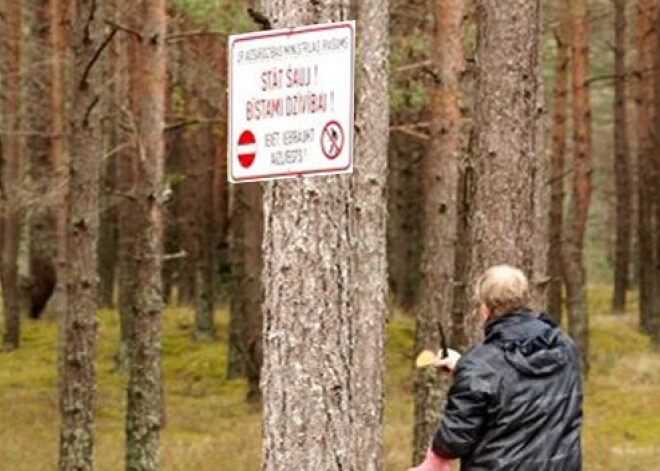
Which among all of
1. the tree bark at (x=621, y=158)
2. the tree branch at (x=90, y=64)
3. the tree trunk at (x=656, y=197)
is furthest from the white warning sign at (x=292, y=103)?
the tree bark at (x=621, y=158)

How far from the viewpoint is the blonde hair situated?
6.99 m

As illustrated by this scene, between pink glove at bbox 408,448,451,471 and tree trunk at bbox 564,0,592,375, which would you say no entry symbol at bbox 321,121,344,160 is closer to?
pink glove at bbox 408,448,451,471

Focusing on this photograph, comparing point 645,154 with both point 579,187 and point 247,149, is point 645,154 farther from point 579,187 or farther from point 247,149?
point 247,149

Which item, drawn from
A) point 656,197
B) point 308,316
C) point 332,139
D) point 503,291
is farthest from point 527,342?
point 656,197

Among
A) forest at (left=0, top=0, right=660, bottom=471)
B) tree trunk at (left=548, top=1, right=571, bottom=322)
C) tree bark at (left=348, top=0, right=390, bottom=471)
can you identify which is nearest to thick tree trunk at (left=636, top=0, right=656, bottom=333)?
forest at (left=0, top=0, right=660, bottom=471)

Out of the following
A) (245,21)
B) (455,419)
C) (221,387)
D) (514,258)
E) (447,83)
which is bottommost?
(221,387)

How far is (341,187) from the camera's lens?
608 cm

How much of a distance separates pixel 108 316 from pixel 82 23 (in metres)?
22.6

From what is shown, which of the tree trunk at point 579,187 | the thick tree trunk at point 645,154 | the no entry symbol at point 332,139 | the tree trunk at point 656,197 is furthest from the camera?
the thick tree trunk at point 645,154

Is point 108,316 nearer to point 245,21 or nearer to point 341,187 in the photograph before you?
point 245,21

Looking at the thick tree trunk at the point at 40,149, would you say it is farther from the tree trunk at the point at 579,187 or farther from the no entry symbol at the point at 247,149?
the no entry symbol at the point at 247,149

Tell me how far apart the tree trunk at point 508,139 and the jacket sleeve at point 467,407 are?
9.80 ft

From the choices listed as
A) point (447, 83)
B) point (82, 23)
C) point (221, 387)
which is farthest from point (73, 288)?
point (221, 387)

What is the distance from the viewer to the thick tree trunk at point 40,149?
88.8 ft
